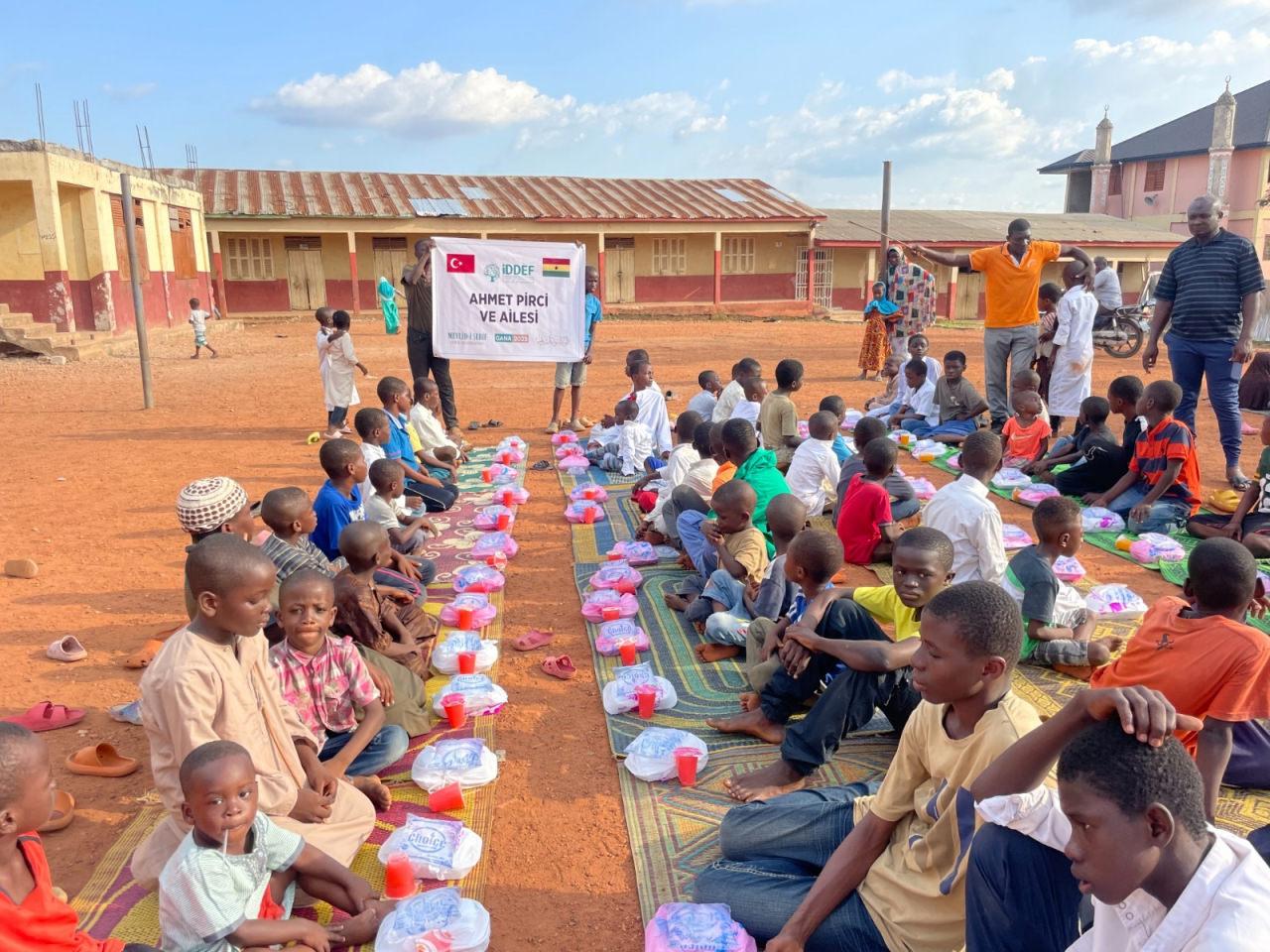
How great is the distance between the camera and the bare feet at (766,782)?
3.34 m

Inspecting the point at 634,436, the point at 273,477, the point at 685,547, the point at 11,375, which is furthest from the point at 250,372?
the point at 685,547

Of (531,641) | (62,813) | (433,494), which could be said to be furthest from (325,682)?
(433,494)

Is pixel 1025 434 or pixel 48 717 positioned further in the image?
pixel 1025 434

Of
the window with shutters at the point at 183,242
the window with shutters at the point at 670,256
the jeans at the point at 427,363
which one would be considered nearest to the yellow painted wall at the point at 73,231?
the window with shutters at the point at 183,242

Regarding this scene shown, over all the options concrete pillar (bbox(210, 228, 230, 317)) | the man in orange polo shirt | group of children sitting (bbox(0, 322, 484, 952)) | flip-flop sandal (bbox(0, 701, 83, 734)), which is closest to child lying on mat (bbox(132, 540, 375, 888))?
group of children sitting (bbox(0, 322, 484, 952))

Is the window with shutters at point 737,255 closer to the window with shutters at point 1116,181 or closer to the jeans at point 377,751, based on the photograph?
the window with shutters at point 1116,181

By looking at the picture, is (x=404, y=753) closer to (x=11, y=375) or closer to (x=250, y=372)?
(x=250, y=372)

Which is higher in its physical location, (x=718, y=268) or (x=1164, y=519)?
(x=718, y=268)

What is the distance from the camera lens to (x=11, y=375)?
15227mm

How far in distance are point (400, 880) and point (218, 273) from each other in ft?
88.8

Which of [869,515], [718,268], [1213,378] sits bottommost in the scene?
[869,515]

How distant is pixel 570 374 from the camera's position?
1014cm

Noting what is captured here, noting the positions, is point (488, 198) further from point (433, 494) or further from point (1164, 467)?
point (1164, 467)

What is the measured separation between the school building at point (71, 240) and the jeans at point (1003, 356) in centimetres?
1657
